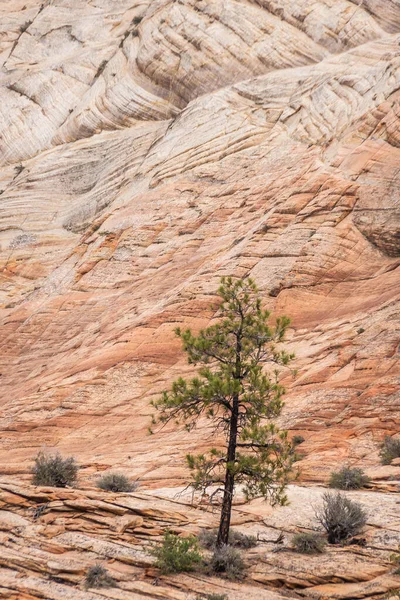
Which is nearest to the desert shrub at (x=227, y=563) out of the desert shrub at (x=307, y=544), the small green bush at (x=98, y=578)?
the desert shrub at (x=307, y=544)

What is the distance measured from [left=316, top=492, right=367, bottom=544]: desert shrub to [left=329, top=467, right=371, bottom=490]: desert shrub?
185 cm

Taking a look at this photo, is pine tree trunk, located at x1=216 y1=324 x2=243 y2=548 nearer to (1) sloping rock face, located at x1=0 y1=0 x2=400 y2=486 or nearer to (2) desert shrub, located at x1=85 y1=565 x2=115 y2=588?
(2) desert shrub, located at x1=85 y1=565 x2=115 y2=588

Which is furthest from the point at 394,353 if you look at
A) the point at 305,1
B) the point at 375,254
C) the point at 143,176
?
the point at 305,1

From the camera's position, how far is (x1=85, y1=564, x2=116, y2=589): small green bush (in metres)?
11.7

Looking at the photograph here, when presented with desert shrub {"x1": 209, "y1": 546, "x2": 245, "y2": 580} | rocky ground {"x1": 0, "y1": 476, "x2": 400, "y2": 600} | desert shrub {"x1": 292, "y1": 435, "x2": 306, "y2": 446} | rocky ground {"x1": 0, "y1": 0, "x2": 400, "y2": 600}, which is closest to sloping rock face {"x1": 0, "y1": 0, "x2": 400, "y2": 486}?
rocky ground {"x1": 0, "y1": 0, "x2": 400, "y2": 600}

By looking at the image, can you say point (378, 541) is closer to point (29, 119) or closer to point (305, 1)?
point (305, 1)

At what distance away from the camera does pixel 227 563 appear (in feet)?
39.8

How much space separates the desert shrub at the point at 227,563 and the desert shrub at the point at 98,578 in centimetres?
177

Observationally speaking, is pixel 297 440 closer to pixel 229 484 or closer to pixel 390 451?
pixel 390 451

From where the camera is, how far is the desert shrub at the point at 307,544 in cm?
1262

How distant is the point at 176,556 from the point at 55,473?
539cm

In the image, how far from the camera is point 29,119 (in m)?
53.8

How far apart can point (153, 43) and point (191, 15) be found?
3.20m

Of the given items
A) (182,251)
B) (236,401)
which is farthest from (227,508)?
(182,251)
